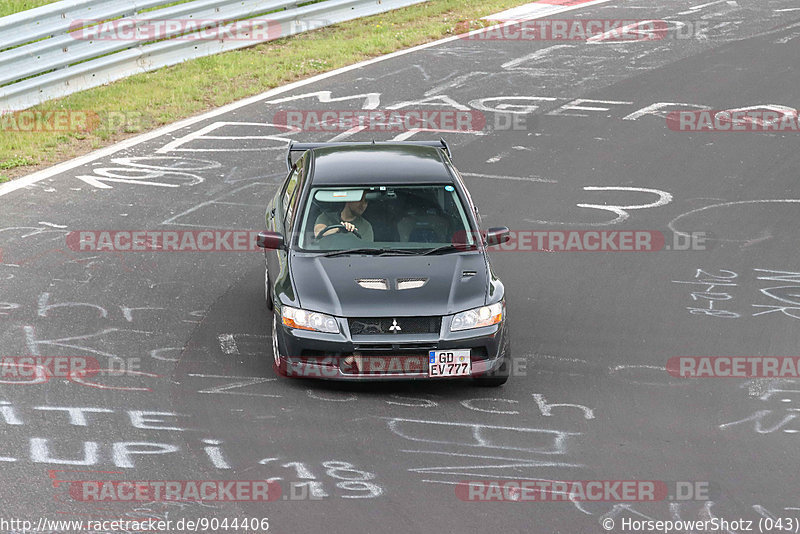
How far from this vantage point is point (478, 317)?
29.1ft

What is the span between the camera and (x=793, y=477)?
7508mm

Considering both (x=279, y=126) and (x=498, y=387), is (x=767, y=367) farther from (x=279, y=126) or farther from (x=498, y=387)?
(x=279, y=126)

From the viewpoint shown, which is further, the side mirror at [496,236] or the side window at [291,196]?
the side window at [291,196]

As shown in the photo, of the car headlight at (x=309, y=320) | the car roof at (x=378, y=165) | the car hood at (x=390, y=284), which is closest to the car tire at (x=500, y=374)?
the car hood at (x=390, y=284)

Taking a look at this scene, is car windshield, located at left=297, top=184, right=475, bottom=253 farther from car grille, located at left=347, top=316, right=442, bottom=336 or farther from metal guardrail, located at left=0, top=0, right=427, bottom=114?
metal guardrail, located at left=0, top=0, right=427, bottom=114

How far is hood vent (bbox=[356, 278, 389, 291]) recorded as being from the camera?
8906 mm

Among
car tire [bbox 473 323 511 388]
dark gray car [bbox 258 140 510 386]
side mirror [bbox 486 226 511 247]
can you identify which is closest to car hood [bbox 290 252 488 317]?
dark gray car [bbox 258 140 510 386]

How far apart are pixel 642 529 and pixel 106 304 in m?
5.72

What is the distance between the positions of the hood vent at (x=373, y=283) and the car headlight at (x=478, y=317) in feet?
1.94

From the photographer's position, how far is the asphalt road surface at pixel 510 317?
7.38 meters

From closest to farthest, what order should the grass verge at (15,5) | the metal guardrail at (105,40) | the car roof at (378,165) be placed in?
the car roof at (378,165) < the metal guardrail at (105,40) < the grass verge at (15,5)

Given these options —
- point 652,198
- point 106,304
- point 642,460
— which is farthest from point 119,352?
point 652,198

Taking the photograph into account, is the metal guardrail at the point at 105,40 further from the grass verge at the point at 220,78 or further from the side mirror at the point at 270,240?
the side mirror at the point at 270,240

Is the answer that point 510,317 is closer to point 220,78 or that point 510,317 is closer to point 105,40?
point 220,78
